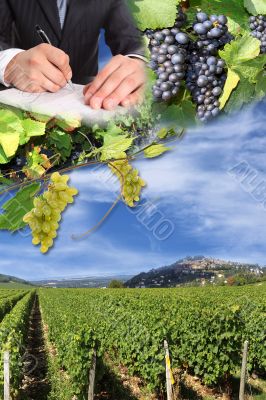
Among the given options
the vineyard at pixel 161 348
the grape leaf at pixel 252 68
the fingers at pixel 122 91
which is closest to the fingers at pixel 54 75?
the fingers at pixel 122 91

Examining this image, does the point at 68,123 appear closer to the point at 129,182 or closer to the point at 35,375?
the point at 129,182

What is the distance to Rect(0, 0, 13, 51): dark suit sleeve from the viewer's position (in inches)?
43.4

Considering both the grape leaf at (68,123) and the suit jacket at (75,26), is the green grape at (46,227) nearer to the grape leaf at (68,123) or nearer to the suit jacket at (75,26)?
the grape leaf at (68,123)

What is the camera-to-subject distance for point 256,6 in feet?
3.71

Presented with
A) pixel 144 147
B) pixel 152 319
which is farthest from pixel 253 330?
pixel 144 147

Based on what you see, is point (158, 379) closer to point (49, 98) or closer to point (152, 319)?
point (152, 319)

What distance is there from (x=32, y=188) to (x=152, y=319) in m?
10.5

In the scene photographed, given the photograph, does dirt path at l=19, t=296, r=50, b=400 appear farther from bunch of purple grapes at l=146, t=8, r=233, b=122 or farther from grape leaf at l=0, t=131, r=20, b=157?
bunch of purple grapes at l=146, t=8, r=233, b=122

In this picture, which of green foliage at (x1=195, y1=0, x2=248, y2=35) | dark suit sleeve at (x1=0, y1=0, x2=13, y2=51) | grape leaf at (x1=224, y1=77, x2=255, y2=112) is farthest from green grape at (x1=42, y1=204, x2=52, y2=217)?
green foliage at (x1=195, y1=0, x2=248, y2=35)

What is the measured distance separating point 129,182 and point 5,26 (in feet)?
1.60

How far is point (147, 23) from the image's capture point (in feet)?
3.37

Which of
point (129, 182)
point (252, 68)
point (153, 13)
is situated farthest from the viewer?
point (129, 182)

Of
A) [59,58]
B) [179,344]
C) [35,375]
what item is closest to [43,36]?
[59,58]

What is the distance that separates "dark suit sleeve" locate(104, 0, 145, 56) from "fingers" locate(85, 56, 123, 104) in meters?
0.05
